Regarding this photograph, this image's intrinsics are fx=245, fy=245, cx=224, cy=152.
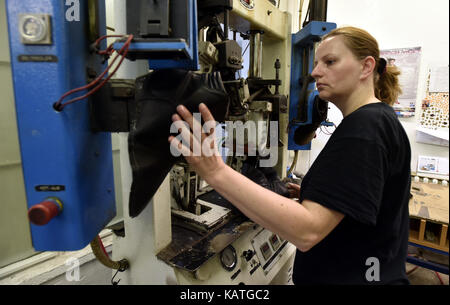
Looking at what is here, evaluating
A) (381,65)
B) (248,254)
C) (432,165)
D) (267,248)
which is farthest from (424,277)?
(381,65)

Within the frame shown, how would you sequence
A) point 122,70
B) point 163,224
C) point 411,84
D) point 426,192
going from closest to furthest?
point 122,70
point 163,224
point 426,192
point 411,84

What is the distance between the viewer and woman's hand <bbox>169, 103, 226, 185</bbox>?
22.3 inches

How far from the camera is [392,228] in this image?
0.71 meters

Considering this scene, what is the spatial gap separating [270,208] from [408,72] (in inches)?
94.2

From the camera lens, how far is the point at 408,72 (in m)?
2.20

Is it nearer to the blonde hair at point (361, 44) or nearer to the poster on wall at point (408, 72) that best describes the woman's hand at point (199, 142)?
the blonde hair at point (361, 44)

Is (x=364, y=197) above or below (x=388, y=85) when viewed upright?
below

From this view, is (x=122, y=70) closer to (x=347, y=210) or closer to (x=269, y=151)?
(x=347, y=210)

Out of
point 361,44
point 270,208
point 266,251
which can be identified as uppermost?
point 361,44

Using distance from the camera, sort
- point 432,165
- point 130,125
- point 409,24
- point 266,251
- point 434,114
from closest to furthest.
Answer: point 130,125, point 266,251, point 409,24, point 434,114, point 432,165

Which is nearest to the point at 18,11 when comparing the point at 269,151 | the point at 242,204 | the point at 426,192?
the point at 242,204

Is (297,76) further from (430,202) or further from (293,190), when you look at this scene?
(430,202)

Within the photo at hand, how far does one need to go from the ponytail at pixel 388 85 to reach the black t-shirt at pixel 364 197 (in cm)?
20

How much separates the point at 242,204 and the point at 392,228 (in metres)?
0.46
